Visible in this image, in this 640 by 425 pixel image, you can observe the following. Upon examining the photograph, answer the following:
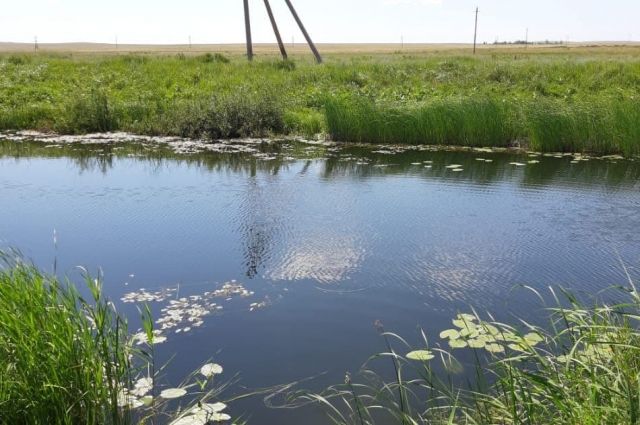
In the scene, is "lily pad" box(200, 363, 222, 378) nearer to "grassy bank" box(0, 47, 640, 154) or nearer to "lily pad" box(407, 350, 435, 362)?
"lily pad" box(407, 350, 435, 362)

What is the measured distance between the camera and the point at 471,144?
10.9 metres

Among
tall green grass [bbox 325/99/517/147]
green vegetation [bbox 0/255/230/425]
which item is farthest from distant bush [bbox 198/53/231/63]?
green vegetation [bbox 0/255/230/425]

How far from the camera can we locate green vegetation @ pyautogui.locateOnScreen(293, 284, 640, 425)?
235 cm

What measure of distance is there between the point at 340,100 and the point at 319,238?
6397 millimetres

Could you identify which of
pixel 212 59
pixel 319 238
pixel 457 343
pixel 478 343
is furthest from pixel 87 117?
pixel 478 343

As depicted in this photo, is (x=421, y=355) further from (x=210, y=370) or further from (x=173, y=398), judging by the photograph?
(x=173, y=398)

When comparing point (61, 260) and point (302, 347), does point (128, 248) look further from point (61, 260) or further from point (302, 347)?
point (302, 347)

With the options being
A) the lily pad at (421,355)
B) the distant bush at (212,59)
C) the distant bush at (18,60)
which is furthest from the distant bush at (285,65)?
the lily pad at (421,355)

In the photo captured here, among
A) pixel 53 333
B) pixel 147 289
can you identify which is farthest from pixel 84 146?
pixel 53 333

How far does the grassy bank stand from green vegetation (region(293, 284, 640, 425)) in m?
6.65

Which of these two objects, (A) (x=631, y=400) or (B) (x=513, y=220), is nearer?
(A) (x=631, y=400)

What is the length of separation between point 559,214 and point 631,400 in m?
4.96

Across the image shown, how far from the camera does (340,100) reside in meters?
11.9

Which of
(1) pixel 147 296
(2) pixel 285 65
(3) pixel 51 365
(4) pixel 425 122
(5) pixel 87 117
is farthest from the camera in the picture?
(2) pixel 285 65
